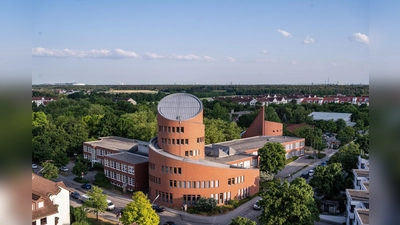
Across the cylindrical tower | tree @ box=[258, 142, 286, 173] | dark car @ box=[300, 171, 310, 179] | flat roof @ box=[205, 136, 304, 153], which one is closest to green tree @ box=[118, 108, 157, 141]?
flat roof @ box=[205, 136, 304, 153]

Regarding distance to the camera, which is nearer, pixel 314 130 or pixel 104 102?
pixel 314 130

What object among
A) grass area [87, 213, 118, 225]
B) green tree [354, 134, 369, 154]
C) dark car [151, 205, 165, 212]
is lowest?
grass area [87, 213, 118, 225]

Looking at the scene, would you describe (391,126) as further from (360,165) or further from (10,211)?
(360,165)

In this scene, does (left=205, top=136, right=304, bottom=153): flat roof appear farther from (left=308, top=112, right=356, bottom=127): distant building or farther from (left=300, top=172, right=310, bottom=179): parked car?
(left=308, top=112, right=356, bottom=127): distant building

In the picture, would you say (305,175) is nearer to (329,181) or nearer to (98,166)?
(329,181)

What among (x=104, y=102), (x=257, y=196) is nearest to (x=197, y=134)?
(x=257, y=196)

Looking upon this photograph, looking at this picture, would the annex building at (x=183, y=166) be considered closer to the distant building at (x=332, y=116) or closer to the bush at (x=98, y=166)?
the bush at (x=98, y=166)

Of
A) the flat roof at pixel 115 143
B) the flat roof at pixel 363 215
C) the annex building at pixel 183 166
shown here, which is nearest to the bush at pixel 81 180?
the annex building at pixel 183 166
